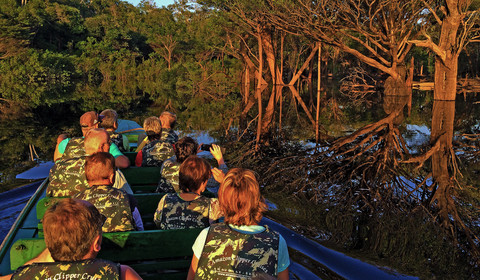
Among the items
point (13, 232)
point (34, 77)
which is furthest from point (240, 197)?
point (34, 77)

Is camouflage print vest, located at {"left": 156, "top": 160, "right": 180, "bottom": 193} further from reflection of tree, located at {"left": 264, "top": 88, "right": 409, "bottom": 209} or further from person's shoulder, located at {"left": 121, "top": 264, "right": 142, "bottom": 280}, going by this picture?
reflection of tree, located at {"left": 264, "top": 88, "right": 409, "bottom": 209}

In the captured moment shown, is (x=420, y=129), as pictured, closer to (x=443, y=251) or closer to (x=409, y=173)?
(x=409, y=173)

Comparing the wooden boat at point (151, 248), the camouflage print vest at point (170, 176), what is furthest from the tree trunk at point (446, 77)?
the camouflage print vest at point (170, 176)

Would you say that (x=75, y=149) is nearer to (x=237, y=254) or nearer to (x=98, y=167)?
(x=98, y=167)

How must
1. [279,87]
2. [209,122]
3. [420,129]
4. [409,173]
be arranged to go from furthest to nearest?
[279,87] → [209,122] → [420,129] → [409,173]

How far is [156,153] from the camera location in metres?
6.52

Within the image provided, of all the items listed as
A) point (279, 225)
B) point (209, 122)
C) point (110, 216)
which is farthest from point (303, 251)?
point (209, 122)

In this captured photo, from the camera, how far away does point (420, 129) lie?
15516mm

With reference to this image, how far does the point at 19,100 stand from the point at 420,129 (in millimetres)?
23149

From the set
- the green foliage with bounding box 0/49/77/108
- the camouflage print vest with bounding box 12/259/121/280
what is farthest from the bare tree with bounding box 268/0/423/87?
the camouflage print vest with bounding box 12/259/121/280

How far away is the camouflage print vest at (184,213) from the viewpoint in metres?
3.82

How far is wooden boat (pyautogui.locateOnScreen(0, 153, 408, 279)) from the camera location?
348cm

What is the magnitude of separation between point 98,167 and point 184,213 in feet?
2.90

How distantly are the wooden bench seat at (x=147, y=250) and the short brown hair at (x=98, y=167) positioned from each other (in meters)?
0.58
